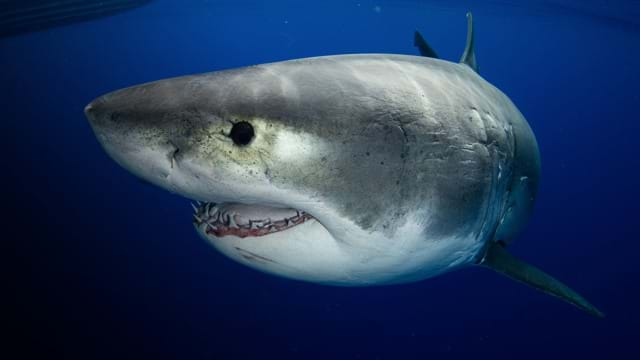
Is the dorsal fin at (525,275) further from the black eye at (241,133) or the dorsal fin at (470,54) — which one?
the dorsal fin at (470,54)

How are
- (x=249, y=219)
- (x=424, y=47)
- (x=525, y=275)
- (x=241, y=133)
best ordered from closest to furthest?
(x=241, y=133) < (x=249, y=219) < (x=525, y=275) < (x=424, y=47)

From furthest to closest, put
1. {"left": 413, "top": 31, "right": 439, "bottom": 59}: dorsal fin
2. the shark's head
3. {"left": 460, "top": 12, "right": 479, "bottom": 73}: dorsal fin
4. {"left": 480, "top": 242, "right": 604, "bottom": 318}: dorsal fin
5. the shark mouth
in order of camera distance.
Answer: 1. {"left": 413, "top": 31, "right": 439, "bottom": 59}: dorsal fin
2. {"left": 460, "top": 12, "right": 479, "bottom": 73}: dorsal fin
3. {"left": 480, "top": 242, "right": 604, "bottom": 318}: dorsal fin
4. the shark mouth
5. the shark's head

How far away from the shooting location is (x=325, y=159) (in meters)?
1.85

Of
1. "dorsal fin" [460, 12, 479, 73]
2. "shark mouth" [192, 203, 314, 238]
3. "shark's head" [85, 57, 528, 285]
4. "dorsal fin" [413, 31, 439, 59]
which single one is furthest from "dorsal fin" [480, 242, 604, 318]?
"dorsal fin" [413, 31, 439, 59]

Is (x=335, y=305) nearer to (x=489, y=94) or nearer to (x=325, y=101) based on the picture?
(x=489, y=94)

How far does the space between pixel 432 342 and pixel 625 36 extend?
27.6 meters

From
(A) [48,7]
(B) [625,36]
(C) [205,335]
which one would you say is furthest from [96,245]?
(B) [625,36]

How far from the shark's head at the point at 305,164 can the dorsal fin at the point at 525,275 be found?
0.75m

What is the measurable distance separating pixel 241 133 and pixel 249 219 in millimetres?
529

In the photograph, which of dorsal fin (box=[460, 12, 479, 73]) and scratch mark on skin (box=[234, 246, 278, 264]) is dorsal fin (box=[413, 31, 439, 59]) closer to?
dorsal fin (box=[460, 12, 479, 73])

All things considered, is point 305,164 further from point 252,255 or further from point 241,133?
point 252,255

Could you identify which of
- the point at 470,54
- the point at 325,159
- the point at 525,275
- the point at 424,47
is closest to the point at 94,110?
the point at 325,159

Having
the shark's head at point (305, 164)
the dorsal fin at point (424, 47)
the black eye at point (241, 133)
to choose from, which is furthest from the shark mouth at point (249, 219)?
the dorsal fin at point (424, 47)

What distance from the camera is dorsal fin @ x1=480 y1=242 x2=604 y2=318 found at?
10.2ft
